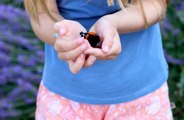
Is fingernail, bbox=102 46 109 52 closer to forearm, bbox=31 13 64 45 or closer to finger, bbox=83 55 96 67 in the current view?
finger, bbox=83 55 96 67

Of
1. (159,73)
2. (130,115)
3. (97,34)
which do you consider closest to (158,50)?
(159,73)

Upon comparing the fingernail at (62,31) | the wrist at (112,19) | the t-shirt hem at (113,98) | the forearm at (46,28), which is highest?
the fingernail at (62,31)

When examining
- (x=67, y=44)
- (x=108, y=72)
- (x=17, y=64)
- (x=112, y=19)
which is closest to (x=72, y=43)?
(x=67, y=44)

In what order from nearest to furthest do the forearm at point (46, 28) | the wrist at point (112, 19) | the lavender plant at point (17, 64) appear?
the wrist at point (112, 19), the forearm at point (46, 28), the lavender plant at point (17, 64)

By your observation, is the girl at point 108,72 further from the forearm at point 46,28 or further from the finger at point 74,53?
the finger at point 74,53

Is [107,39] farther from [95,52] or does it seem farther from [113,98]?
[113,98]

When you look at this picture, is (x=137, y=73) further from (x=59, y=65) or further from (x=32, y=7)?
(x=32, y=7)

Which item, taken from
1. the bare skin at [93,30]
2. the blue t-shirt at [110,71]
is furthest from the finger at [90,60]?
the blue t-shirt at [110,71]
